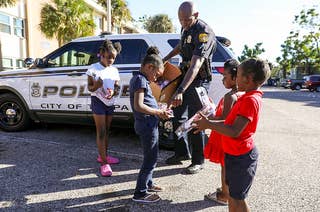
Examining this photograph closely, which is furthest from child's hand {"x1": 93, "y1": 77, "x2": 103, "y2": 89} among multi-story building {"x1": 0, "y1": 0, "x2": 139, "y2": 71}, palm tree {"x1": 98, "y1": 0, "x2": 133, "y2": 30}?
palm tree {"x1": 98, "y1": 0, "x2": 133, "y2": 30}

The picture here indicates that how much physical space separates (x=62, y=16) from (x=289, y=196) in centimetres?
1850

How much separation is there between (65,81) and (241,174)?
3992mm

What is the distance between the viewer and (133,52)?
5.04 m

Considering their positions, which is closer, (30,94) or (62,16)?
(30,94)

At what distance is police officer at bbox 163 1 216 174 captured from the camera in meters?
3.35

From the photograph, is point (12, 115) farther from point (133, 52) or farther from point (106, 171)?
point (106, 171)

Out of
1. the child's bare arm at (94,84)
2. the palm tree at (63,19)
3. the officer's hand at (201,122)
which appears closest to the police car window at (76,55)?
the child's bare arm at (94,84)

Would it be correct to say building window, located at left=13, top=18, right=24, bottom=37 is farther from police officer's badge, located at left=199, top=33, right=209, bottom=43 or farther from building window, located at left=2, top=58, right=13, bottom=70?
police officer's badge, located at left=199, top=33, right=209, bottom=43

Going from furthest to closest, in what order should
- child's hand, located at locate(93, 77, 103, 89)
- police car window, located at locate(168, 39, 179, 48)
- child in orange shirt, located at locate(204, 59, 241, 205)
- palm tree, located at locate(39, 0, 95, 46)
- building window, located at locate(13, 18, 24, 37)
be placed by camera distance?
palm tree, located at locate(39, 0, 95, 46) → building window, located at locate(13, 18, 24, 37) → police car window, located at locate(168, 39, 179, 48) → child's hand, located at locate(93, 77, 103, 89) → child in orange shirt, located at locate(204, 59, 241, 205)

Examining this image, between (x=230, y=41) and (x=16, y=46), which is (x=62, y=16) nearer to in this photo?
(x=16, y=46)

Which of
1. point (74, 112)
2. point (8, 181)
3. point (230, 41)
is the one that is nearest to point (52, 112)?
point (74, 112)

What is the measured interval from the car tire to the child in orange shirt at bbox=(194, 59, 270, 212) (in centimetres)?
477

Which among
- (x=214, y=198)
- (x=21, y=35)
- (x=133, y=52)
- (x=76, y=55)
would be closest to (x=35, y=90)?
(x=76, y=55)

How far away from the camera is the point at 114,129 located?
A: 6.39m
